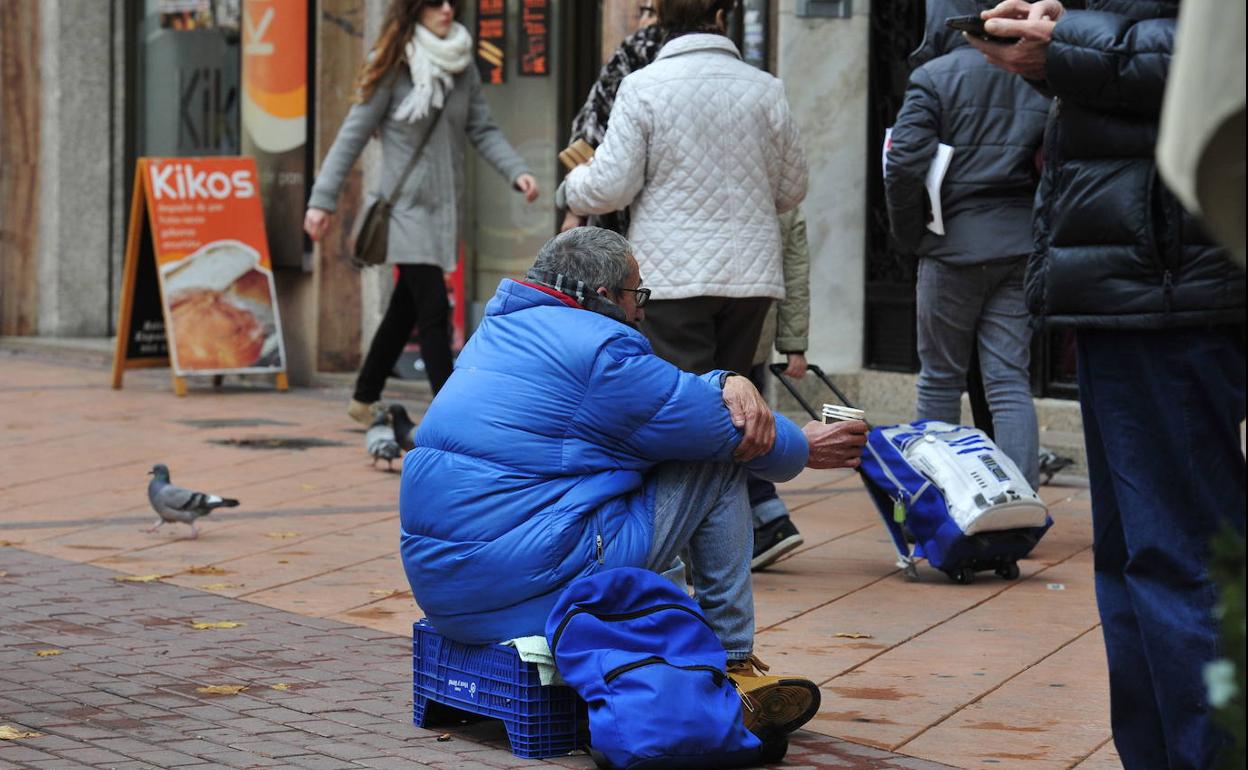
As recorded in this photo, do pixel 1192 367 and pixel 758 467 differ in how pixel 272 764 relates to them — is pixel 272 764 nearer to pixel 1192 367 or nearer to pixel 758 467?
pixel 758 467

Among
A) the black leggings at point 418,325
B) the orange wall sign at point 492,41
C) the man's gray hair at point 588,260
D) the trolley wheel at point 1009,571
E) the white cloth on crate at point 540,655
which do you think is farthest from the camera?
the orange wall sign at point 492,41

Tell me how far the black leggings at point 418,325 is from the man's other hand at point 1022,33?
6.03 m

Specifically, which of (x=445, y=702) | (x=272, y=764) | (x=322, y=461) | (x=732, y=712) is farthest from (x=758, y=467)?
(x=322, y=461)

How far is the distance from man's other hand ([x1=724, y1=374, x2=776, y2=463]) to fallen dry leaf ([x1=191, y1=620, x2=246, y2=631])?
199 cm

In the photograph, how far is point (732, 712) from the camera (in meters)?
4.33

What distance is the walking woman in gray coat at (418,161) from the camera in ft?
31.9

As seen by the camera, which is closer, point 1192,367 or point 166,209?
point 1192,367

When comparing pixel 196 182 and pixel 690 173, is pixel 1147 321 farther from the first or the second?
pixel 196 182

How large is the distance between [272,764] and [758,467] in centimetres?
123

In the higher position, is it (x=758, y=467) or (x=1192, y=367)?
(x=1192, y=367)

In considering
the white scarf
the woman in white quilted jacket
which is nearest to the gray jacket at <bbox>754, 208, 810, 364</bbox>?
the woman in white quilted jacket

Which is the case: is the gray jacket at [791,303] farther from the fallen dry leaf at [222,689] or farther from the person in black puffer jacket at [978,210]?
the fallen dry leaf at [222,689]

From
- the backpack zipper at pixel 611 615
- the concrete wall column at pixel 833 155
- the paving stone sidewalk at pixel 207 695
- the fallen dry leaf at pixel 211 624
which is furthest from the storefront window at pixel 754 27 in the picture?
the backpack zipper at pixel 611 615

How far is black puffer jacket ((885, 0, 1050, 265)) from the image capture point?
7.02 metres
